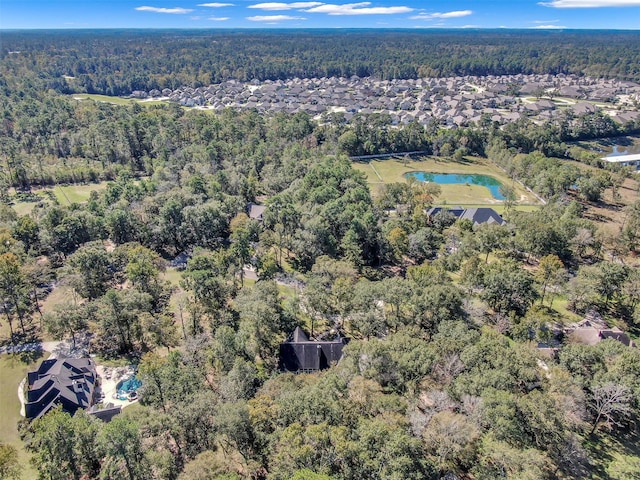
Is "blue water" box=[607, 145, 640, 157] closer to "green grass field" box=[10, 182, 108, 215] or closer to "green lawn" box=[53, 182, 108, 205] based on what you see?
"green lawn" box=[53, 182, 108, 205]

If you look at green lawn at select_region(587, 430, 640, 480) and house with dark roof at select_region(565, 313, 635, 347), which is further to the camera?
house with dark roof at select_region(565, 313, 635, 347)

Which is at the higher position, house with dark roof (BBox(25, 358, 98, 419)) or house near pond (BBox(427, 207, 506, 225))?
house near pond (BBox(427, 207, 506, 225))

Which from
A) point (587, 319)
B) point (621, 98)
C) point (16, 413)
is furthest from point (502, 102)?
point (16, 413)

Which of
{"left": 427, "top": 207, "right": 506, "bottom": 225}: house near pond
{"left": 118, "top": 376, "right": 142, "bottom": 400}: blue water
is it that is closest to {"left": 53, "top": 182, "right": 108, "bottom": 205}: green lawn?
{"left": 118, "top": 376, "right": 142, "bottom": 400}: blue water

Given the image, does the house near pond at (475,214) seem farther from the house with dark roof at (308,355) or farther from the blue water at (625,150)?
the blue water at (625,150)

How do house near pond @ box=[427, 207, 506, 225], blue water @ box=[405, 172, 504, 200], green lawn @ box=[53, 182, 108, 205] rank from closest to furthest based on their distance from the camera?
1. house near pond @ box=[427, 207, 506, 225]
2. green lawn @ box=[53, 182, 108, 205]
3. blue water @ box=[405, 172, 504, 200]

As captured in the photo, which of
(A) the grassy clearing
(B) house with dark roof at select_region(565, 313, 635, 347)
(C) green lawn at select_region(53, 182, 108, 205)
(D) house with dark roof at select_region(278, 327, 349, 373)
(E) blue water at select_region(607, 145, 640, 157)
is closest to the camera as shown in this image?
(A) the grassy clearing

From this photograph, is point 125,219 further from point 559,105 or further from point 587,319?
point 559,105
